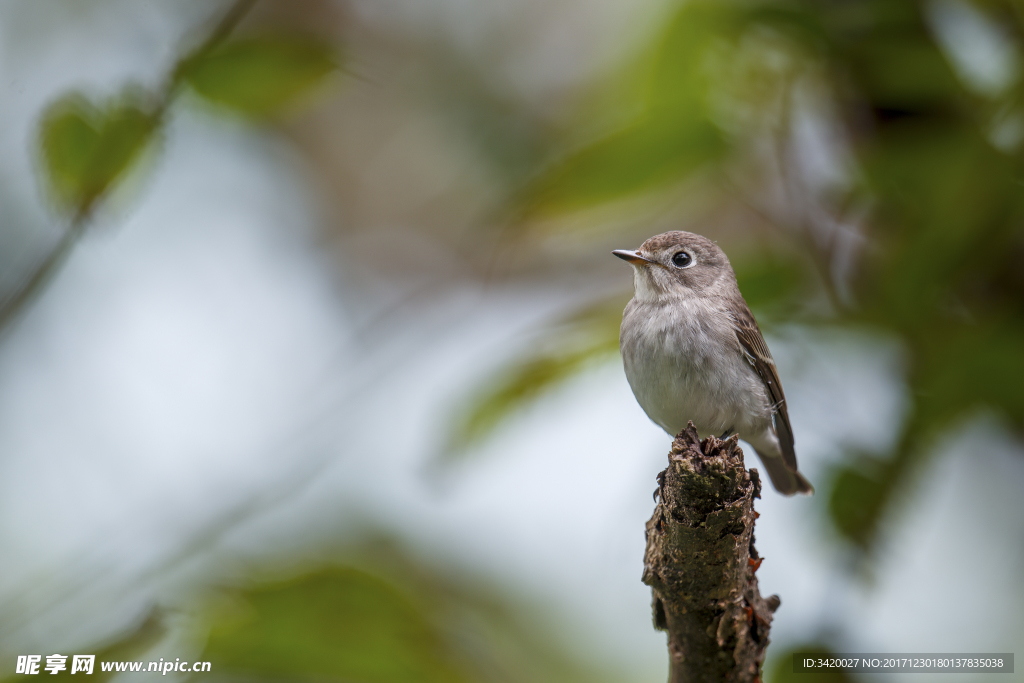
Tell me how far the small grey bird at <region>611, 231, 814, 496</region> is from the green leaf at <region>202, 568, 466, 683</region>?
231 centimetres

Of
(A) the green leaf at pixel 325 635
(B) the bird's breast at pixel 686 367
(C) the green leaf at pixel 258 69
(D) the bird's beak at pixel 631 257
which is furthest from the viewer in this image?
(D) the bird's beak at pixel 631 257

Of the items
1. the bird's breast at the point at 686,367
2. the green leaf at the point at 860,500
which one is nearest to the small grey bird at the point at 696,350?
the bird's breast at the point at 686,367

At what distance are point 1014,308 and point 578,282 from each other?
1.97m

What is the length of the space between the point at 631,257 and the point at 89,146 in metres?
3.10

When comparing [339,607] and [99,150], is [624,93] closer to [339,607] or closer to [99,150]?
[99,150]

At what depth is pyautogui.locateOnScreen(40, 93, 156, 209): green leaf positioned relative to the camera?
87.4 inches

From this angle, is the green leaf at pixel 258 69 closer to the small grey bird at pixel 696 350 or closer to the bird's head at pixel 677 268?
the small grey bird at pixel 696 350

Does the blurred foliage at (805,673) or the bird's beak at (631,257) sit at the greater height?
the bird's beak at (631,257)

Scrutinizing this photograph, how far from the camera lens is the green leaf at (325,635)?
2125mm

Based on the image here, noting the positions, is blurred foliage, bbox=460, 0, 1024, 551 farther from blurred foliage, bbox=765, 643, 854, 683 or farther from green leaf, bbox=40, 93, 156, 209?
green leaf, bbox=40, 93, 156, 209

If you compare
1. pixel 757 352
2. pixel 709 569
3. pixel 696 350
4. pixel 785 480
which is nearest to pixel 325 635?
pixel 709 569

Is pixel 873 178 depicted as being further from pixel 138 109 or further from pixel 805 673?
pixel 138 109

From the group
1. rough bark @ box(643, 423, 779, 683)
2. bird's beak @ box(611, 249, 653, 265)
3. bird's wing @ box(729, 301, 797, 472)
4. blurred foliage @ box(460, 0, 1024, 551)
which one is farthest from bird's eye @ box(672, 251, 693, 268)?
rough bark @ box(643, 423, 779, 683)

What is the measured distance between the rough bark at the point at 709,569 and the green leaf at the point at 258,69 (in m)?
1.54
